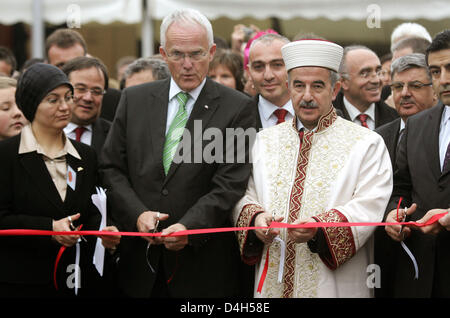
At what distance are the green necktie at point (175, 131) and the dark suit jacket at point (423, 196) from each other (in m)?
1.41

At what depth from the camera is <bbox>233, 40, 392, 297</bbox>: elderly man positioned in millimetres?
4008

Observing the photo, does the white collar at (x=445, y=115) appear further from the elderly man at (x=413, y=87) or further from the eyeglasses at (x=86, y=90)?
the eyeglasses at (x=86, y=90)

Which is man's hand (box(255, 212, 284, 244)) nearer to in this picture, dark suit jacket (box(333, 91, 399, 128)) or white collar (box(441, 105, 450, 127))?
white collar (box(441, 105, 450, 127))

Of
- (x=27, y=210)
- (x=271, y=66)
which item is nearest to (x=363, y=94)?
(x=271, y=66)

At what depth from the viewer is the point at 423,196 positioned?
13.8 feet

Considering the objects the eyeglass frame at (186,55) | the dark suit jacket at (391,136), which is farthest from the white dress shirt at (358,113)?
the eyeglass frame at (186,55)

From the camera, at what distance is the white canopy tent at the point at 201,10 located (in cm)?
924

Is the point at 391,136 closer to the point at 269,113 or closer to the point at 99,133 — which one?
the point at 269,113

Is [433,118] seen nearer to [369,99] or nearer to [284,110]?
[284,110]

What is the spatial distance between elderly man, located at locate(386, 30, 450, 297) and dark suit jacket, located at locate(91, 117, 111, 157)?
222 cm

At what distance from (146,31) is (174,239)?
7.09 meters

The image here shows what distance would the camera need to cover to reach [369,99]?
5984mm

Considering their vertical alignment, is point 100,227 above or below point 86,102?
below
